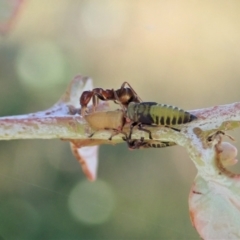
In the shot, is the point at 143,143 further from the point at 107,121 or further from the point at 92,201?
the point at 92,201

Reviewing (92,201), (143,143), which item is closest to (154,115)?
(143,143)

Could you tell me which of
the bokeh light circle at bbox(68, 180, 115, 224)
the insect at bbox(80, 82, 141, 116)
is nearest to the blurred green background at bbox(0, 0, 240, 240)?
the bokeh light circle at bbox(68, 180, 115, 224)

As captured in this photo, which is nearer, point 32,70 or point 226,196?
point 226,196

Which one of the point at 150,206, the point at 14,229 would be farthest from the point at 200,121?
the point at 150,206

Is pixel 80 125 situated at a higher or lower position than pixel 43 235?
lower

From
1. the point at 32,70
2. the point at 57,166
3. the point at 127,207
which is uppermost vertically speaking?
the point at 32,70

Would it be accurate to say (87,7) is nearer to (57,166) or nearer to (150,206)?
(57,166)
